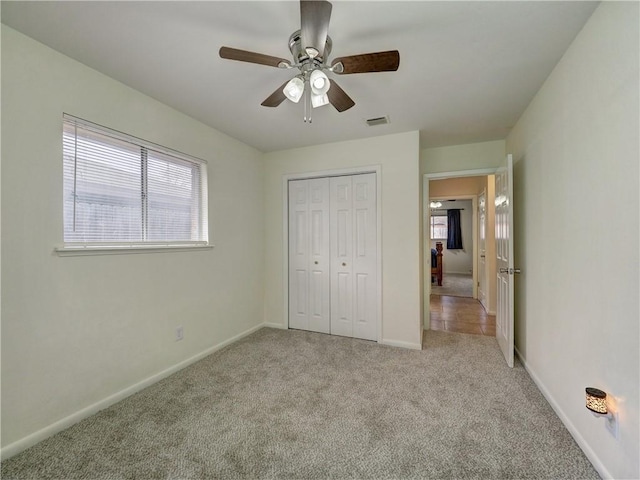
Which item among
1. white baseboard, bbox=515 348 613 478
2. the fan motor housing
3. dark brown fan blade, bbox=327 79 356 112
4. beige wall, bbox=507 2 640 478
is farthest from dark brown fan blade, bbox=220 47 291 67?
white baseboard, bbox=515 348 613 478

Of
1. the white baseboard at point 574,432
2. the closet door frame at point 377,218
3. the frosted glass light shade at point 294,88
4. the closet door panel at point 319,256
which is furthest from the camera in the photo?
the closet door panel at point 319,256

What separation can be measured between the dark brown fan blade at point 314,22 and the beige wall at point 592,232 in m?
1.32

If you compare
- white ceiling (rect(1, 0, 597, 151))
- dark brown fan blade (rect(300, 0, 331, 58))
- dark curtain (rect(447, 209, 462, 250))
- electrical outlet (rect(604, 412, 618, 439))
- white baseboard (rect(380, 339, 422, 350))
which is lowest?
white baseboard (rect(380, 339, 422, 350))

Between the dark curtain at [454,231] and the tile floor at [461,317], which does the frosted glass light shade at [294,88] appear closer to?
the tile floor at [461,317]

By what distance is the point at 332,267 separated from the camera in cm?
358

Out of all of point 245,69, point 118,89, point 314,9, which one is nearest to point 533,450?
point 314,9

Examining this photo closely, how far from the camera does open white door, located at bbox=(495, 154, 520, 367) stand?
2.58 meters

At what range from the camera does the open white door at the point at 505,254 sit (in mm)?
2576

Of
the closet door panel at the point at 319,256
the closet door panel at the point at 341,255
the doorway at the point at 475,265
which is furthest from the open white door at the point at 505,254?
the closet door panel at the point at 319,256

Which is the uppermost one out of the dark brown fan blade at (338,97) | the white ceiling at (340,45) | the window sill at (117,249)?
the white ceiling at (340,45)

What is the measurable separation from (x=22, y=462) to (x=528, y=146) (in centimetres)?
415

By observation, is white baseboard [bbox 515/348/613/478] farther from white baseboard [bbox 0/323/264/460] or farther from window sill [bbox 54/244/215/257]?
window sill [bbox 54/244/215/257]

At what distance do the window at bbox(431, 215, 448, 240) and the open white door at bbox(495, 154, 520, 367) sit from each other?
6522 millimetres

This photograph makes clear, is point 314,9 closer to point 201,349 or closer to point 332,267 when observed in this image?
point 332,267
